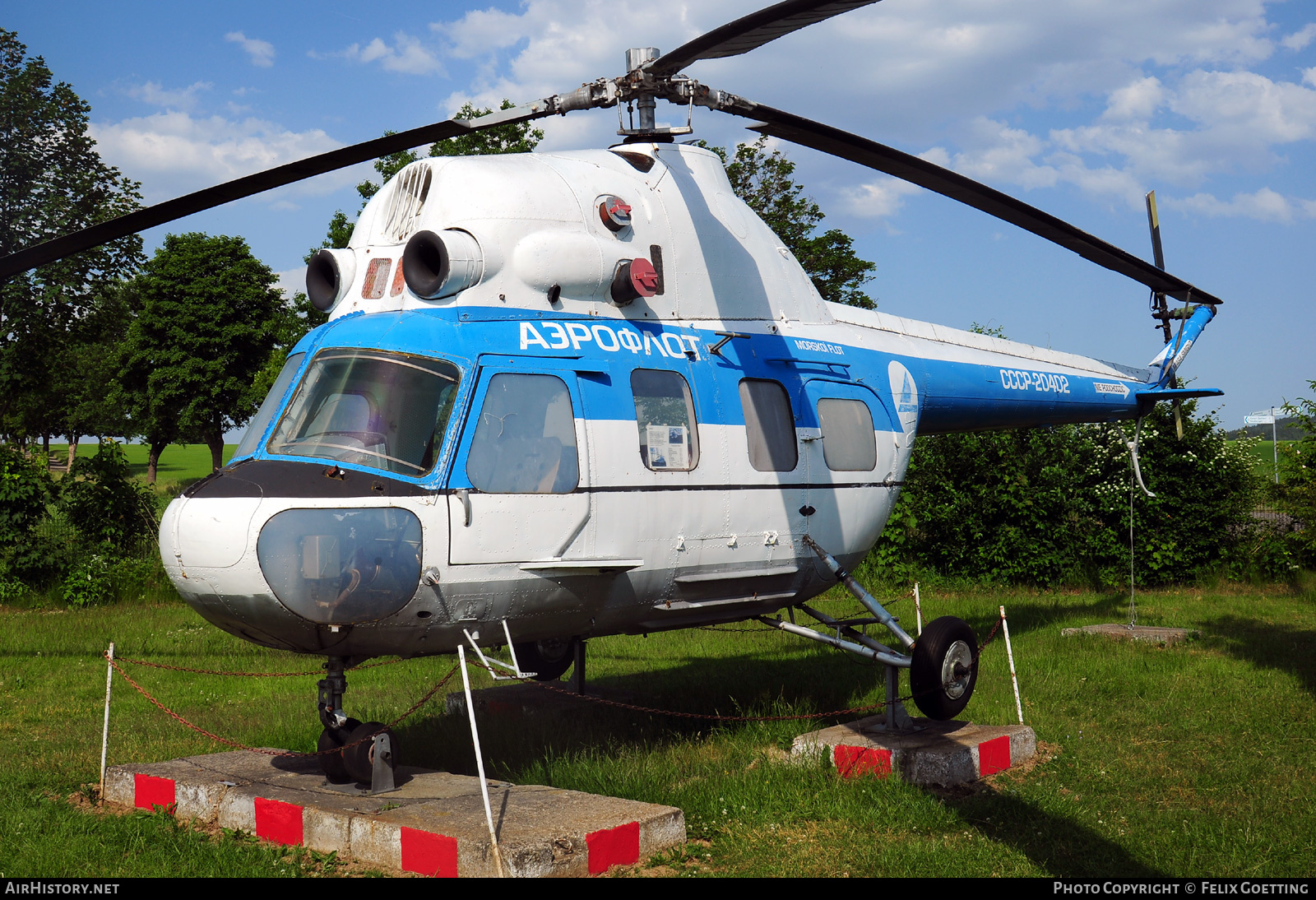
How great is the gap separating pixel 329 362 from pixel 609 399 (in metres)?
1.80

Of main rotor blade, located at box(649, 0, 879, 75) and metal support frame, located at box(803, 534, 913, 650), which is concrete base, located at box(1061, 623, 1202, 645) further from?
main rotor blade, located at box(649, 0, 879, 75)

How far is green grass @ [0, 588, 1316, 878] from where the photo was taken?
6.00m

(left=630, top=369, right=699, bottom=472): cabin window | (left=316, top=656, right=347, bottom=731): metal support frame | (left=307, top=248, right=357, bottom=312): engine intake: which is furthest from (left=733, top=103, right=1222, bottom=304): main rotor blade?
(left=316, top=656, right=347, bottom=731): metal support frame

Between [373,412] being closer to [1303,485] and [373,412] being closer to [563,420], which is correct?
[563,420]

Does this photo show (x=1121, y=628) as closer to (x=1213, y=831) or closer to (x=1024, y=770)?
(x=1024, y=770)

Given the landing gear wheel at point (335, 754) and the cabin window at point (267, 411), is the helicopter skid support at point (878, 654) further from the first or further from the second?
the cabin window at point (267, 411)

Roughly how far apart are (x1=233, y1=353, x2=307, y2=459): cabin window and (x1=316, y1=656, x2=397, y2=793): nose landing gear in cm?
140

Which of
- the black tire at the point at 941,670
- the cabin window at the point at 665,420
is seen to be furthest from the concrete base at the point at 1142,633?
the cabin window at the point at 665,420

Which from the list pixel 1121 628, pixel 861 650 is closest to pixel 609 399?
pixel 861 650

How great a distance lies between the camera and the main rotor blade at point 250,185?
21.6 feet

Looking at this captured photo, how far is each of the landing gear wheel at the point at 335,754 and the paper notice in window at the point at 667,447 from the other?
2598mm

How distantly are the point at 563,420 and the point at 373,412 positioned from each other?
1.18 metres

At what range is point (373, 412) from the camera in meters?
6.12

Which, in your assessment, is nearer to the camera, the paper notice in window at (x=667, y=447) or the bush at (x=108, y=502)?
the paper notice in window at (x=667, y=447)
